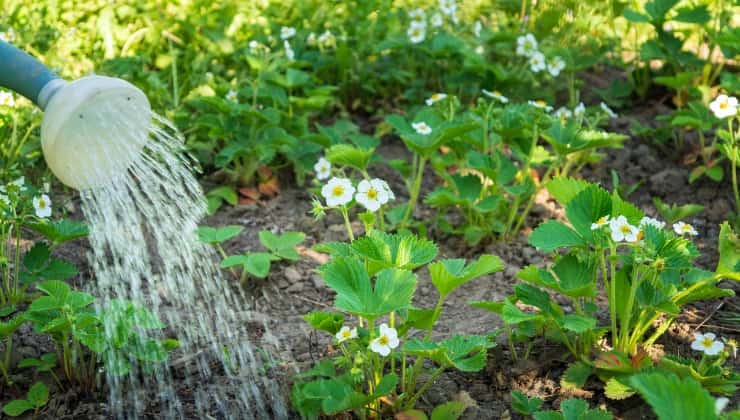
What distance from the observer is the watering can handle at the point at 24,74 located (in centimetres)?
203

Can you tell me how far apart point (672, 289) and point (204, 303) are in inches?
48.2

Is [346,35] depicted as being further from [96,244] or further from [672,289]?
[672,289]

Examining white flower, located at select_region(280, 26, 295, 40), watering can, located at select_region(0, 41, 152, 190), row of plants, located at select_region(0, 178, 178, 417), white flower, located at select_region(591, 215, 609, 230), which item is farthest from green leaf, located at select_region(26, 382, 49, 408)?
white flower, located at select_region(280, 26, 295, 40)

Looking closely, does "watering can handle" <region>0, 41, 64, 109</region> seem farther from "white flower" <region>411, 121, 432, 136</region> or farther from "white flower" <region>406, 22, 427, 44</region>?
"white flower" <region>406, 22, 427, 44</region>

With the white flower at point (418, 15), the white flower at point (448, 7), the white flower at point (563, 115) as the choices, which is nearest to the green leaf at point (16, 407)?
the white flower at point (563, 115)

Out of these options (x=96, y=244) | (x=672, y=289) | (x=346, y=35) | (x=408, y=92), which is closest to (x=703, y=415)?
(x=672, y=289)

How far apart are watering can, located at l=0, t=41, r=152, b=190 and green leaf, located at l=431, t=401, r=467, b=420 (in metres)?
0.90

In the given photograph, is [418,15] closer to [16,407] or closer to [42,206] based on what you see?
[42,206]

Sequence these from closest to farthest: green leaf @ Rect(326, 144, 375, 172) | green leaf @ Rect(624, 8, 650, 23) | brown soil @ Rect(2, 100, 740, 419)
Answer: brown soil @ Rect(2, 100, 740, 419) → green leaf @ Rect(326, 144, 375, 172) → green leaf @ Rect(624, 8, 650, 23)

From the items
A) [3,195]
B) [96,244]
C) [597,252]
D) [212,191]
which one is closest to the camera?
[597,252]

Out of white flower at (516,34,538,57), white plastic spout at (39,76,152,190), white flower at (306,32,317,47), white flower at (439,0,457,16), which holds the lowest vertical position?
white flower at (306,32,317,47)

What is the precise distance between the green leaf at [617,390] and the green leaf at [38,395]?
1.22 metres

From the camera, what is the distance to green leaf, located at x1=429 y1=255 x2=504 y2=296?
6.26ft

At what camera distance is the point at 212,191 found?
10.2 ft
